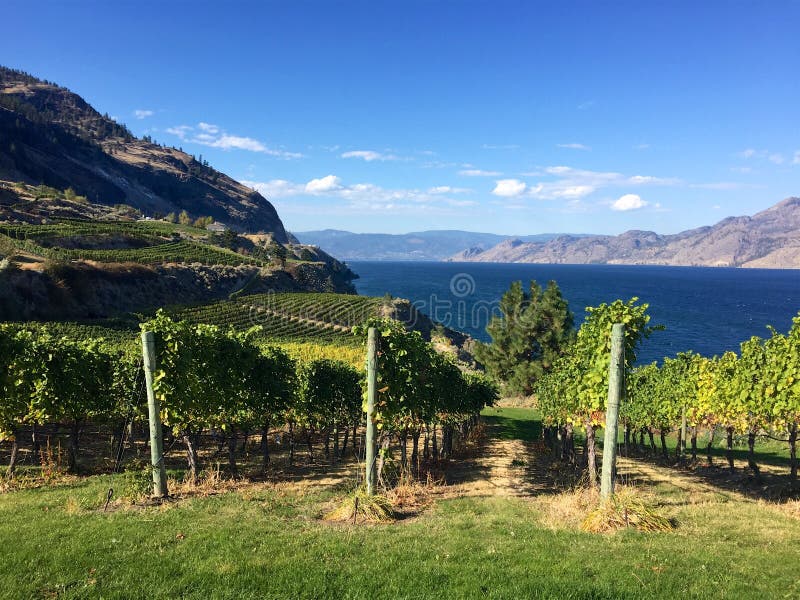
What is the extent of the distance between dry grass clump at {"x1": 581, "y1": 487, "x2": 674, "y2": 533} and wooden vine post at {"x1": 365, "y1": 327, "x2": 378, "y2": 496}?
521 centimetres

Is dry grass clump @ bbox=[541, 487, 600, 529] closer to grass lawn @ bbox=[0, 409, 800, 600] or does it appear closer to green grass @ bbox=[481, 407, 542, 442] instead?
grass lawn @ bbox=[0, 409, 800, 600]

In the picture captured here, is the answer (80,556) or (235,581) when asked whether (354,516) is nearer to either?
(235,581)

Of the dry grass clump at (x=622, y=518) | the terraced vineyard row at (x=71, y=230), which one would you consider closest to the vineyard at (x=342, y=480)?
the dry grass clump at (x=622, y=518)

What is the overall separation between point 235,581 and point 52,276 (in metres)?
80.1

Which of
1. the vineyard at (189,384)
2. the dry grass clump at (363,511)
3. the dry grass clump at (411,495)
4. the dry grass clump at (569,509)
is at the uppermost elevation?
the vineyard at (189,384)

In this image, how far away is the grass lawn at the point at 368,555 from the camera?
6.36 m

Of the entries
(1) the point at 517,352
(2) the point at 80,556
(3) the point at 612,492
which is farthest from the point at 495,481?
(1) the point at 517,352

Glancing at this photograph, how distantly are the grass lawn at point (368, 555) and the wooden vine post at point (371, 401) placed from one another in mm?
1667

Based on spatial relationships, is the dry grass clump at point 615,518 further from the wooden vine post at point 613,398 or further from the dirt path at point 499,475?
the dirt path at point 499,475

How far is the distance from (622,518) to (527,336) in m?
35.4

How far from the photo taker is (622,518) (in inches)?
374

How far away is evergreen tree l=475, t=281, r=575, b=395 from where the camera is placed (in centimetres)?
4225

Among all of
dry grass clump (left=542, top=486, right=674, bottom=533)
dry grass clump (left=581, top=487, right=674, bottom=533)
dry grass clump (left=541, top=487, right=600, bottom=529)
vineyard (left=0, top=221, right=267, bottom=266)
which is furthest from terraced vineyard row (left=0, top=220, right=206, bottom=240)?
dry grass clump (left=581, top=487, right=674, bottom=533)

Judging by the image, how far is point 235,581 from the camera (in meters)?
6.56
